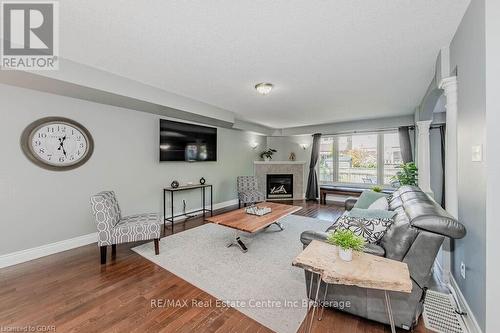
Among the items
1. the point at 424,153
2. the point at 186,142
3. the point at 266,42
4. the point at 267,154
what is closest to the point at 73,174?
the point at 186,142

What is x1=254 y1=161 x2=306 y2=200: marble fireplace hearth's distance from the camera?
6.98 meters

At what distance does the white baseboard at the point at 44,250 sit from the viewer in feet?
8.57

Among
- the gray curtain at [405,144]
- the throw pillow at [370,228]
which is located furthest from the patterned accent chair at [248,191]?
the gray curtain at [405,144]

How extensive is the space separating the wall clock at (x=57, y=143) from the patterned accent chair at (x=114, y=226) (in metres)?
0.87

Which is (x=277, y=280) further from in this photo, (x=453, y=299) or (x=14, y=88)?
(x=14, y=88)

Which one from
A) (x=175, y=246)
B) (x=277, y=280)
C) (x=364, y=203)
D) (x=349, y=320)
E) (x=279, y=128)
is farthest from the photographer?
(x=279, y=128)

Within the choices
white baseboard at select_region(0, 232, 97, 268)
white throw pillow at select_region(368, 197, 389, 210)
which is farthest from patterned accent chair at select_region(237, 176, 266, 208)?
white baseboard at select_region(0, 232, 97, 268)

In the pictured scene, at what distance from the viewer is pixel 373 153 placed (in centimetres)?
612

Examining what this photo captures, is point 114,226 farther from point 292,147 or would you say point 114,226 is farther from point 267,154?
point 292,147

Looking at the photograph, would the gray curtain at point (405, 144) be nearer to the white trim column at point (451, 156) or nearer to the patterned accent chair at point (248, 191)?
the white trim column at point (451, 156)

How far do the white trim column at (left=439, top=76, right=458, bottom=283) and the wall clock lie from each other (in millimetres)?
4725

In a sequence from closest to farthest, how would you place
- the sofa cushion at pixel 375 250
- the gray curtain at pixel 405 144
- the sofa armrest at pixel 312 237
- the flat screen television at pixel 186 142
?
the sofa cushion at pixel 375 250 < the sofa armrest at pixel 312 237 < the flat screen television at pixel 186 142 < the gray curtain at pixel 405 144

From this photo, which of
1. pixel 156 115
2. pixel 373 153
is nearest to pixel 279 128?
pixel 373 153

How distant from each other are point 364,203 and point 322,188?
119 inches
